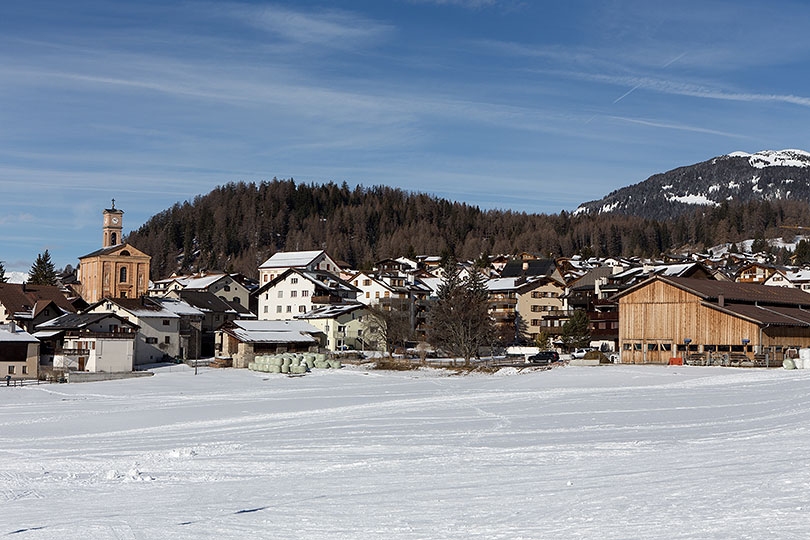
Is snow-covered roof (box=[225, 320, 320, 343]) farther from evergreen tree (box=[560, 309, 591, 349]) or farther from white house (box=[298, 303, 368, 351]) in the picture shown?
evergreen tree (box=[560, 309, 591, 349])

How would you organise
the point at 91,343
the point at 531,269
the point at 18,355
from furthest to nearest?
the point at 531,269, the point at 91,343, the point at 18,355

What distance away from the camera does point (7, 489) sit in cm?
1647

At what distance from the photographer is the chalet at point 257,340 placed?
67450mm

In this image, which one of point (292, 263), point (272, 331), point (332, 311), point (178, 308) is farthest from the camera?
point (292, 263)

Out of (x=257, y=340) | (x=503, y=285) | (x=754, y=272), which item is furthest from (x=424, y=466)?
(x=754, y=272)

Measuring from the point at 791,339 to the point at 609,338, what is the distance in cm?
2604

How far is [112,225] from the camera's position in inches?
3920

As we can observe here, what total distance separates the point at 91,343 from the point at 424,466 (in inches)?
1962

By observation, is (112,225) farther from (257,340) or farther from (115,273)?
(257,340)

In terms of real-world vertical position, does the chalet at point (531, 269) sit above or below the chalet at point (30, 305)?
above

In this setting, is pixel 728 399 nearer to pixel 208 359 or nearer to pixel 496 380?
pixel 496 380

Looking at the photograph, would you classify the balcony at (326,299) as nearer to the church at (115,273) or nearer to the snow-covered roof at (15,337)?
the church at (115,273)

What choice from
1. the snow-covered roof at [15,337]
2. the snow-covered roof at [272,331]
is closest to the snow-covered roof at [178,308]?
the snow-covered roof at [272,331]

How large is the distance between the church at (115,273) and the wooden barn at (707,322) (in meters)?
54.7
